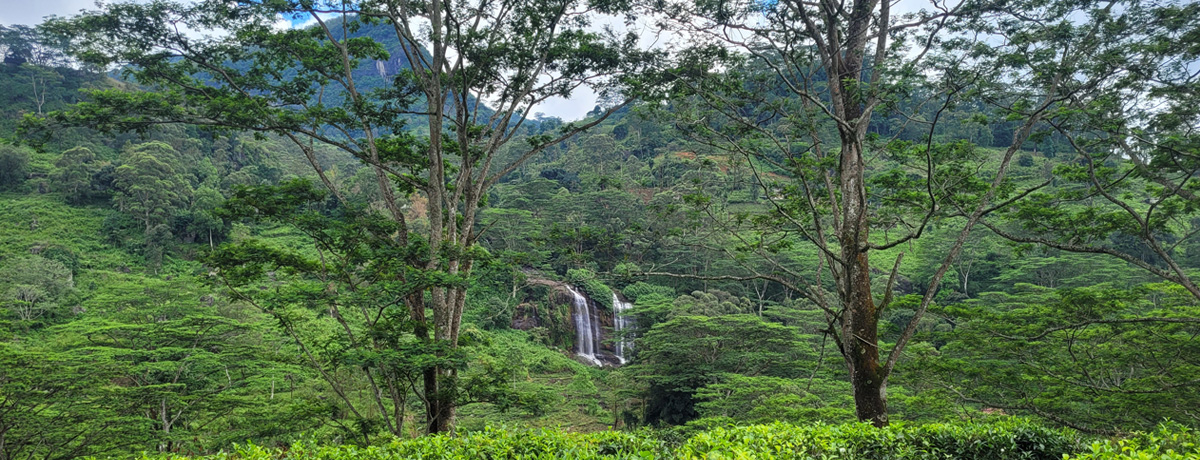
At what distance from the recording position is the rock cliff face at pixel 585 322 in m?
24.2

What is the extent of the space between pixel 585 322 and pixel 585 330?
0.40 meters

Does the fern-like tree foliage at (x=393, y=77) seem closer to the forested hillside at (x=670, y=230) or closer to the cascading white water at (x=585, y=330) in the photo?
the forested hillside at (x=670, y=230)

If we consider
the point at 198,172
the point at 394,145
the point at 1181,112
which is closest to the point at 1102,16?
the point at 1181,112

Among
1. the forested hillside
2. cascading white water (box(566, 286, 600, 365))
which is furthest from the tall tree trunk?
cascading white water (box(566, 286, 600, 365))

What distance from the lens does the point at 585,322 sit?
987 inches

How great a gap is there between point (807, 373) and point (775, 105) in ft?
35.6

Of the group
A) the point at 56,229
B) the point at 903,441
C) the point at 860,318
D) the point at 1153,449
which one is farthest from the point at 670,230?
the point at 56,229

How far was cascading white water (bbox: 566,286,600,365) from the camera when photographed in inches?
947

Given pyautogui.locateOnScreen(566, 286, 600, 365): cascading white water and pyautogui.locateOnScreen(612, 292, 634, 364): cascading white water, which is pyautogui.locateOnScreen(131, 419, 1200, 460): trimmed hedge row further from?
pyautogui.locateOnScreen(566, 286, 600, 365): cascading white water

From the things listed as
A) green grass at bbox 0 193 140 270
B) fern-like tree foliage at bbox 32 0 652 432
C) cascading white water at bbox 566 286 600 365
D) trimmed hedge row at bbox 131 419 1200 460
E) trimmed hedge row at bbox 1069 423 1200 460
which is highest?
fern-like tree foliage at bbox 32 0 652 432

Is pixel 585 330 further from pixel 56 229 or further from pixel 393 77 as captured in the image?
pixel 56 229

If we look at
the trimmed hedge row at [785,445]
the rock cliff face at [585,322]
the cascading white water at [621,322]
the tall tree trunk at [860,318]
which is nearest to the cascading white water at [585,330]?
the rock cliff face at [585,322]

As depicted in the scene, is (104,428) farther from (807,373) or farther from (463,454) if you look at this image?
(807,373)

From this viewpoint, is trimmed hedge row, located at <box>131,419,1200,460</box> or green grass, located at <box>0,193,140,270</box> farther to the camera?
green grass, located at <box>0,193,140,270</box>
